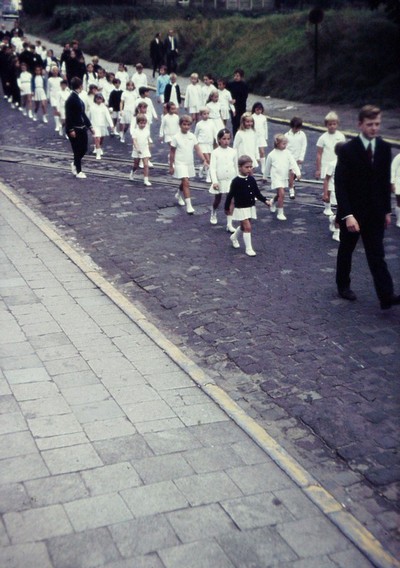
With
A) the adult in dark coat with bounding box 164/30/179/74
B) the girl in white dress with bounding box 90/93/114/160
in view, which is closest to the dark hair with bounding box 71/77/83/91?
the girl in white dress with bounding box 90/93/114/160

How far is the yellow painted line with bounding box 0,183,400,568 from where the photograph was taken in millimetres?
4668

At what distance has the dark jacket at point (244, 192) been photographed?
10625 mm

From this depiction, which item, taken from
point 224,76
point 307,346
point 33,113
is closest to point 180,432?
point 307,346

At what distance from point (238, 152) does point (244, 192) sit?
125 inches

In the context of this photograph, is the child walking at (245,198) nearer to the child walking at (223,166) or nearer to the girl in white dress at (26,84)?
the child walking at (223,166)

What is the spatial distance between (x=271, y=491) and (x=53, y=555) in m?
1.50

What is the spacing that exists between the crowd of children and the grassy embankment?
568 cm

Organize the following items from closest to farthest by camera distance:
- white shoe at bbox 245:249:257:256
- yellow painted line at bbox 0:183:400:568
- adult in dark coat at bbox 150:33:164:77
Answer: yellow painted line at bbox 0:183:400:568
white shoe at bbox 245:249:257:256
adult in dark coat at bbox 150:33:164:77

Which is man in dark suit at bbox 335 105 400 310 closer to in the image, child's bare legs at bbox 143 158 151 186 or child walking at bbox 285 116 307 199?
child walking at bbox 285 116 307 199

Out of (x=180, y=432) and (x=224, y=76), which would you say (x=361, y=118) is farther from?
(x=224, y=76)

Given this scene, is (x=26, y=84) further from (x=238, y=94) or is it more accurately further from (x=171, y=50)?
(x=171, y=50)

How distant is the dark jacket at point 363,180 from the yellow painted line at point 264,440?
251 cm

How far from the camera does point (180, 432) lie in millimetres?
5906

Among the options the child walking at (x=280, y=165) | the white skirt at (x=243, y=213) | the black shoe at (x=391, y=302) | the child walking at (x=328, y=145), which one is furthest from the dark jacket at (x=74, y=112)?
the black shoe at (x=391, y=302)
